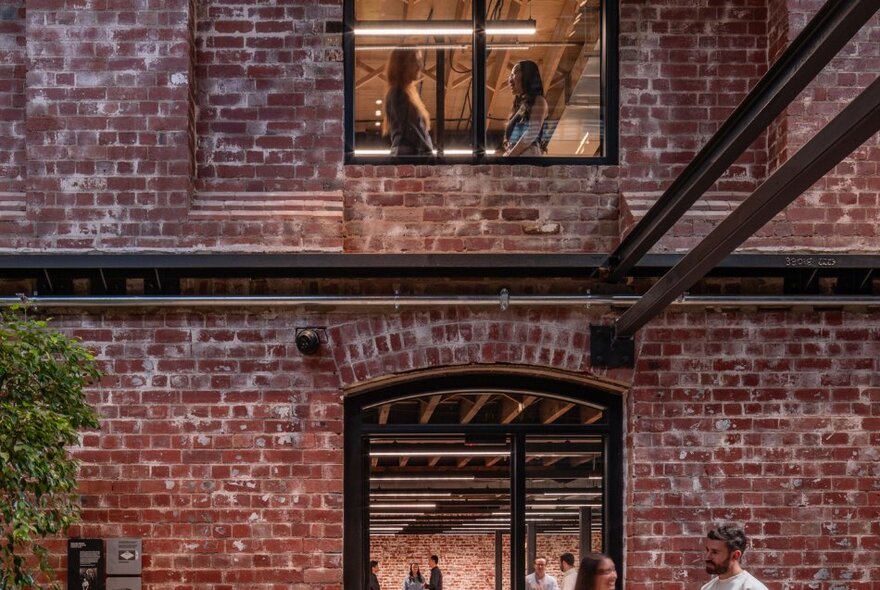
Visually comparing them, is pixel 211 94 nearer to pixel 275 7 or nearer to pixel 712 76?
pixel 275 7

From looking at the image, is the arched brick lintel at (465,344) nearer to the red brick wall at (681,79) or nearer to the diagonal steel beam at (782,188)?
the diagonal steel beam at (782,188)

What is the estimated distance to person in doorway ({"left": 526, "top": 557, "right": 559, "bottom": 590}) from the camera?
6.86 meters

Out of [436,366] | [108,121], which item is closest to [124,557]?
[436,366]

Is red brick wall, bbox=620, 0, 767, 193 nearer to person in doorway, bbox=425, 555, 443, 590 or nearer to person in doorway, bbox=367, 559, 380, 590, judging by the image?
person in doorway, bbox=425, 555, 443, 590

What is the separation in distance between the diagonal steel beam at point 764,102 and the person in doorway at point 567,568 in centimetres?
198

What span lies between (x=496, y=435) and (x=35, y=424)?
9.10 ft

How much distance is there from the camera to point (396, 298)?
6715 millimetres

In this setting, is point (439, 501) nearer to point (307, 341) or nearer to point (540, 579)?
point (540, 579)

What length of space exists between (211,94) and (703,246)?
340cm

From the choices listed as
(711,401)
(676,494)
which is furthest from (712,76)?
(676,494)

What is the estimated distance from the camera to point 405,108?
7.24 m

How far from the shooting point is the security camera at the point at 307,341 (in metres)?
6.66

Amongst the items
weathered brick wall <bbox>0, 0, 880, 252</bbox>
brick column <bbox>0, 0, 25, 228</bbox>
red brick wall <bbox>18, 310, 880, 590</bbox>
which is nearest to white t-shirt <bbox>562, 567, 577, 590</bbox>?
red brick wall <bbox>18, 310, 880, 590</bbox>

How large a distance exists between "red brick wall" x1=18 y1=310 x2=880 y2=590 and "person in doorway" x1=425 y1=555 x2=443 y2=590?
198mm
